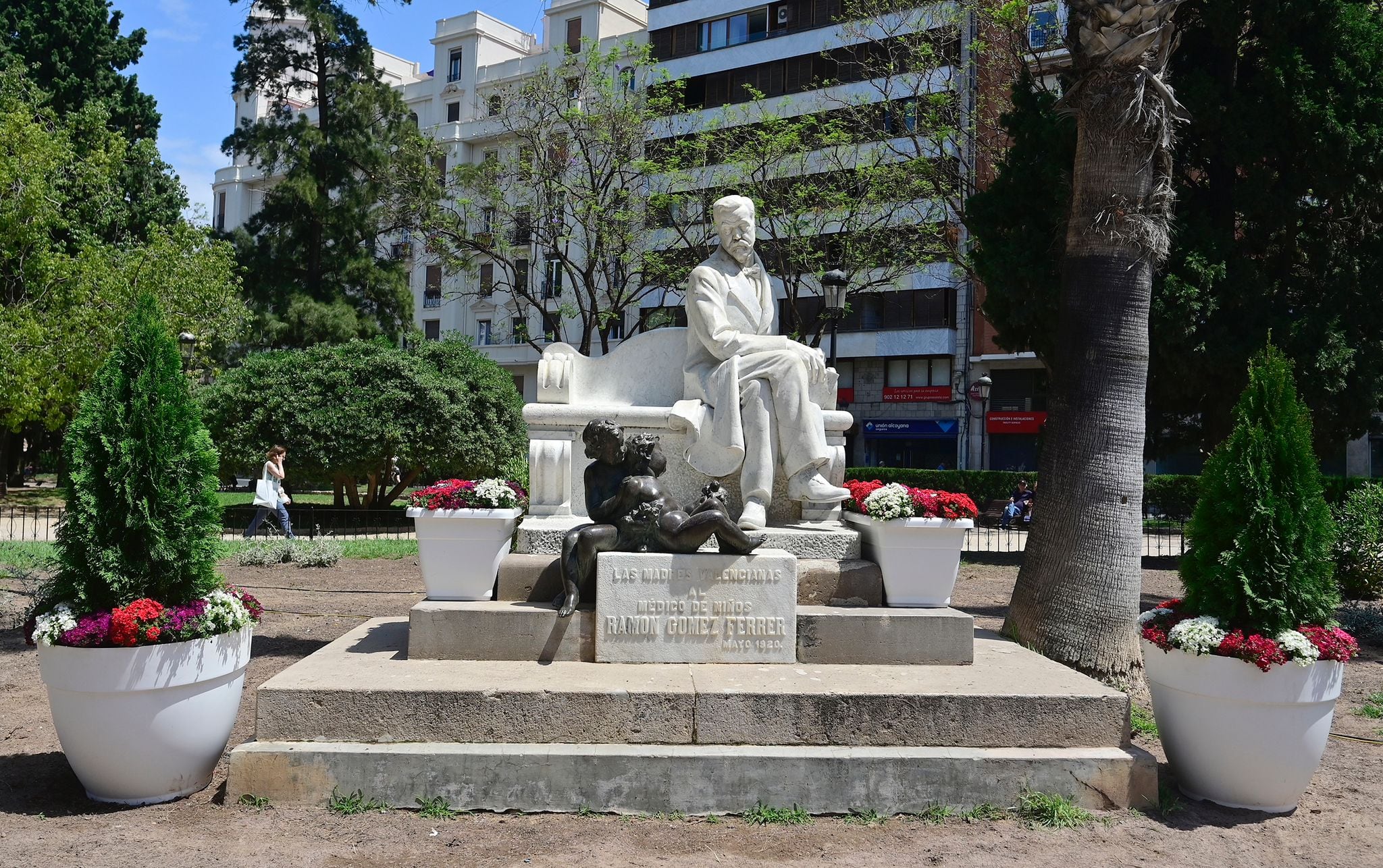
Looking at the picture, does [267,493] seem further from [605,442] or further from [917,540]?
[917,540]

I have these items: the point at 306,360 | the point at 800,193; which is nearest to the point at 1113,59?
the point at 800,193

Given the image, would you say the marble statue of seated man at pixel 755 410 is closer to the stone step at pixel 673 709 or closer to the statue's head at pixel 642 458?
the statue's head at pixel 642 458

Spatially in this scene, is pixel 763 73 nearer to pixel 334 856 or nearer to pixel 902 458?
pixel 902 458

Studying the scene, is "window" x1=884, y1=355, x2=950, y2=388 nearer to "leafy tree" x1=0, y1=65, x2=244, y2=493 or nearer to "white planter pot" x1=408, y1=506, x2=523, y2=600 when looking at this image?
"leafy tree" x1=0, y1=65, x2=244, y2=493

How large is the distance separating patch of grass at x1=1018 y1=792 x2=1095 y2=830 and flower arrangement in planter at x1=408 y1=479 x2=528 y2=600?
289cm

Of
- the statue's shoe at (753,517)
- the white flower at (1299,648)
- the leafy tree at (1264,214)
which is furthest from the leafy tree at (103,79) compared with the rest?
the white flower at (1299,648)

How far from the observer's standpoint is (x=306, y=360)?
19.4 m

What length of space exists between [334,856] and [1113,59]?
6641mm

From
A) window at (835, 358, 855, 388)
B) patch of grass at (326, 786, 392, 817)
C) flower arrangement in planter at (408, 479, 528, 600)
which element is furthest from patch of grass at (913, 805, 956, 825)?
window at (835, 358, 855, 388)

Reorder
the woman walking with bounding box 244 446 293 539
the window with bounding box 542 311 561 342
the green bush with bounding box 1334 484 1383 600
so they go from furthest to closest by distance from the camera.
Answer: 1. the window with bounding box 542 311 561 342
2. the woman walking with bounding box 244 446 293 539
3. the green bush with bounding box 1334 484 1383 600

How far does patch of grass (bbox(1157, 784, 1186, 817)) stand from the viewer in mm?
4535

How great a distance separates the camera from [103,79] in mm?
26062

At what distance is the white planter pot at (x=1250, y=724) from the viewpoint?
4.38 metres

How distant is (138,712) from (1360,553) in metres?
11.6
